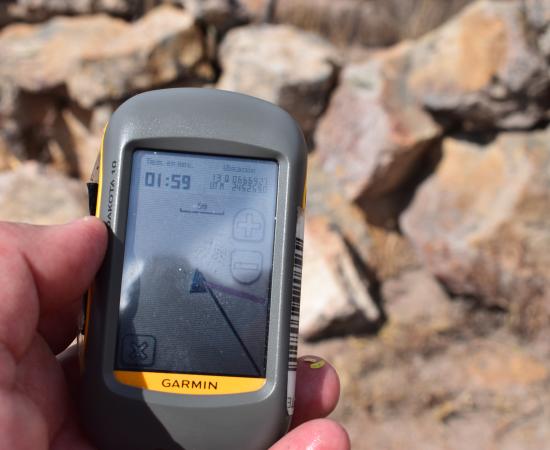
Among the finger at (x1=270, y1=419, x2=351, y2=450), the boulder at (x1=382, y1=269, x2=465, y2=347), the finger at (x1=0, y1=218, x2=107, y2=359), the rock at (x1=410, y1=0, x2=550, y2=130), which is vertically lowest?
the boulder at (x1=382, y1=269, x2=465, y2=347)

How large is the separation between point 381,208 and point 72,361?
200 cm

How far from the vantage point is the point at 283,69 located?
293 cm

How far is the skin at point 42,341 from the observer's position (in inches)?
39.8

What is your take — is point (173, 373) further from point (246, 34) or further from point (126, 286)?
point (246, 34)

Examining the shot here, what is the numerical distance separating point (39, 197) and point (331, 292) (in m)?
1.42

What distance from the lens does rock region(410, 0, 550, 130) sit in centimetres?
264

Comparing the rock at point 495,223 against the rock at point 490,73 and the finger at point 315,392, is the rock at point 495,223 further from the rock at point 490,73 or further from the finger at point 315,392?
A: the finger at point 315,392

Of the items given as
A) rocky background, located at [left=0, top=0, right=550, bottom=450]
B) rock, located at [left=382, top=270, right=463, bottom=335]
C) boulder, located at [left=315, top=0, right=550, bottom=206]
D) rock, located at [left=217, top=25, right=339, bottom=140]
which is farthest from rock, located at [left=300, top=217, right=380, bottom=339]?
rock, located at [left=217, top=25, right=339, bottom=140]

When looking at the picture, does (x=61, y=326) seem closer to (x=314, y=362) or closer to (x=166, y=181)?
(x=166, y=181)

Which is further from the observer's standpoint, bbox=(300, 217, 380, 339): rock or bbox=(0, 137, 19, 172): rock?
bbox=(0, 137, 19, 172): rock

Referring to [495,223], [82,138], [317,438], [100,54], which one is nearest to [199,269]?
[317,438]

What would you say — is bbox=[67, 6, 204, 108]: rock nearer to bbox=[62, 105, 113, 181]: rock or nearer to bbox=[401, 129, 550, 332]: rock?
bbox=[62, 105, 113, 181]: rock

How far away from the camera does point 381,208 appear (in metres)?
3.04

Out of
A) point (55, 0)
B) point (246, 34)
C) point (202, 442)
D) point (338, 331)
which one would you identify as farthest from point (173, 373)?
point (55, 0)
